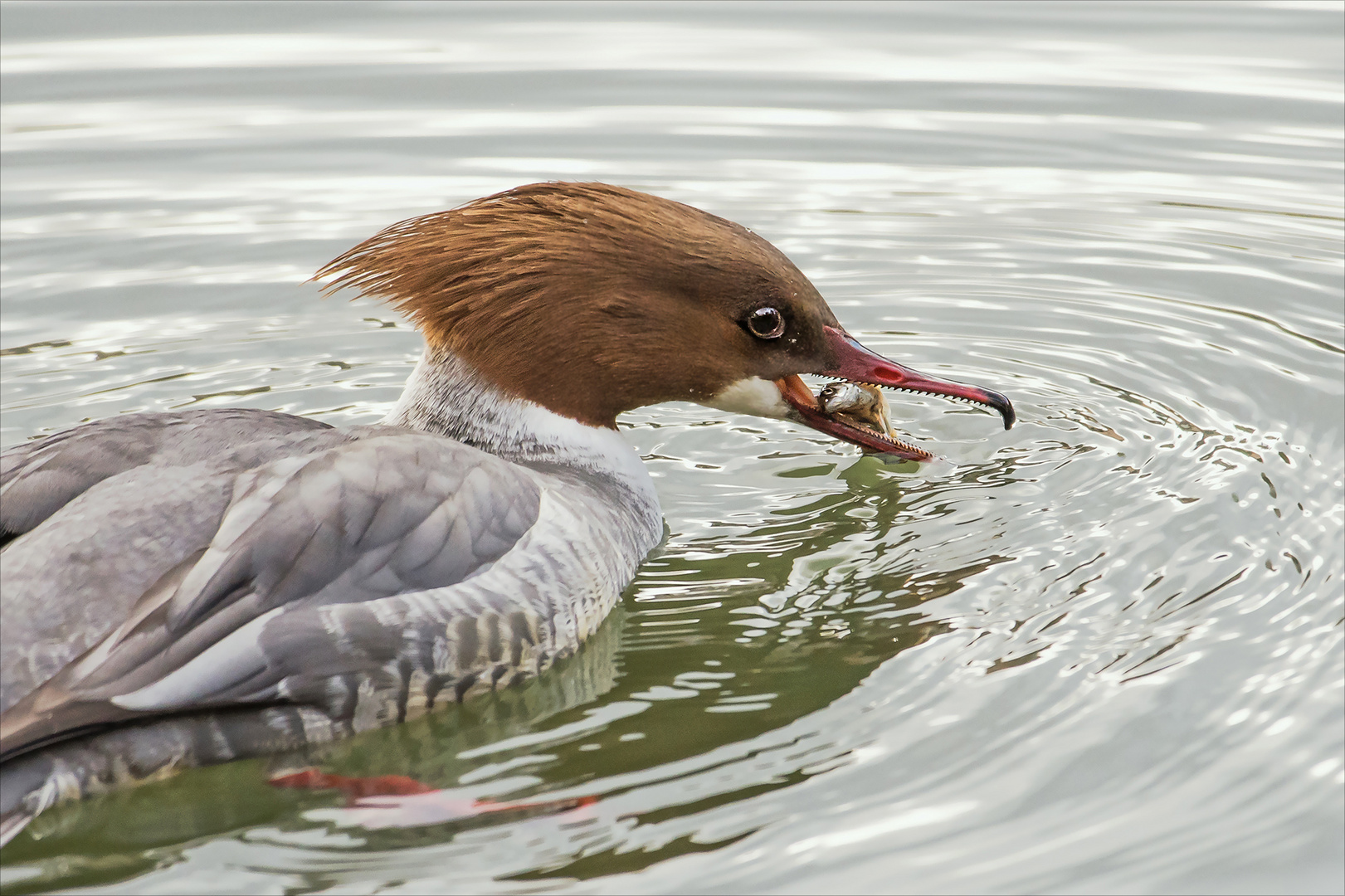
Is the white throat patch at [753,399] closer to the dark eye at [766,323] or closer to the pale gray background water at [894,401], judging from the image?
the dark eye at [766,323]

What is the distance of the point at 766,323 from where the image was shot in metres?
5.32

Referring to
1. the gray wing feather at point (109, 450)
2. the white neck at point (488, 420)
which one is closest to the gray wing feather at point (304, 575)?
the gray wing feather at point (109, 450)

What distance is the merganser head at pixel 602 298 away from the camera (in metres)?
5.16

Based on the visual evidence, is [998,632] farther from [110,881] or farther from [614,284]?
[110,881]

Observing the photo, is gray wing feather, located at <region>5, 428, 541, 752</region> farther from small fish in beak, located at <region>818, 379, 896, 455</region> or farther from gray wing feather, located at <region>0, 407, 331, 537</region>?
small fish in beak, located at <region>818, 379, 896, 455</region>

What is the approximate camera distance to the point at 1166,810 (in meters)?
4.15

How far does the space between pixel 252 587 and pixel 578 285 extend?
159cm

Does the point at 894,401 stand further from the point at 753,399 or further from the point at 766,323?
the point at 766,323

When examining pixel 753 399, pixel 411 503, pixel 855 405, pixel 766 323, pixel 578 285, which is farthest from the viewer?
pixel 855 405

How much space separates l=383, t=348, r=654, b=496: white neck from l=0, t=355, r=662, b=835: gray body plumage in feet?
1.52

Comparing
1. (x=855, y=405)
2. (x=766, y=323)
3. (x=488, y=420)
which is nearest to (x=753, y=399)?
(x=766, y=323)

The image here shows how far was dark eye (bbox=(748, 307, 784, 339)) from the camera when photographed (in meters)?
5.29

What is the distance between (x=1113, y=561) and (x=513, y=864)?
7.79 feet

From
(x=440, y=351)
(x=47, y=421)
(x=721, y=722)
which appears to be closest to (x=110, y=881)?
(x=721, y=722)
